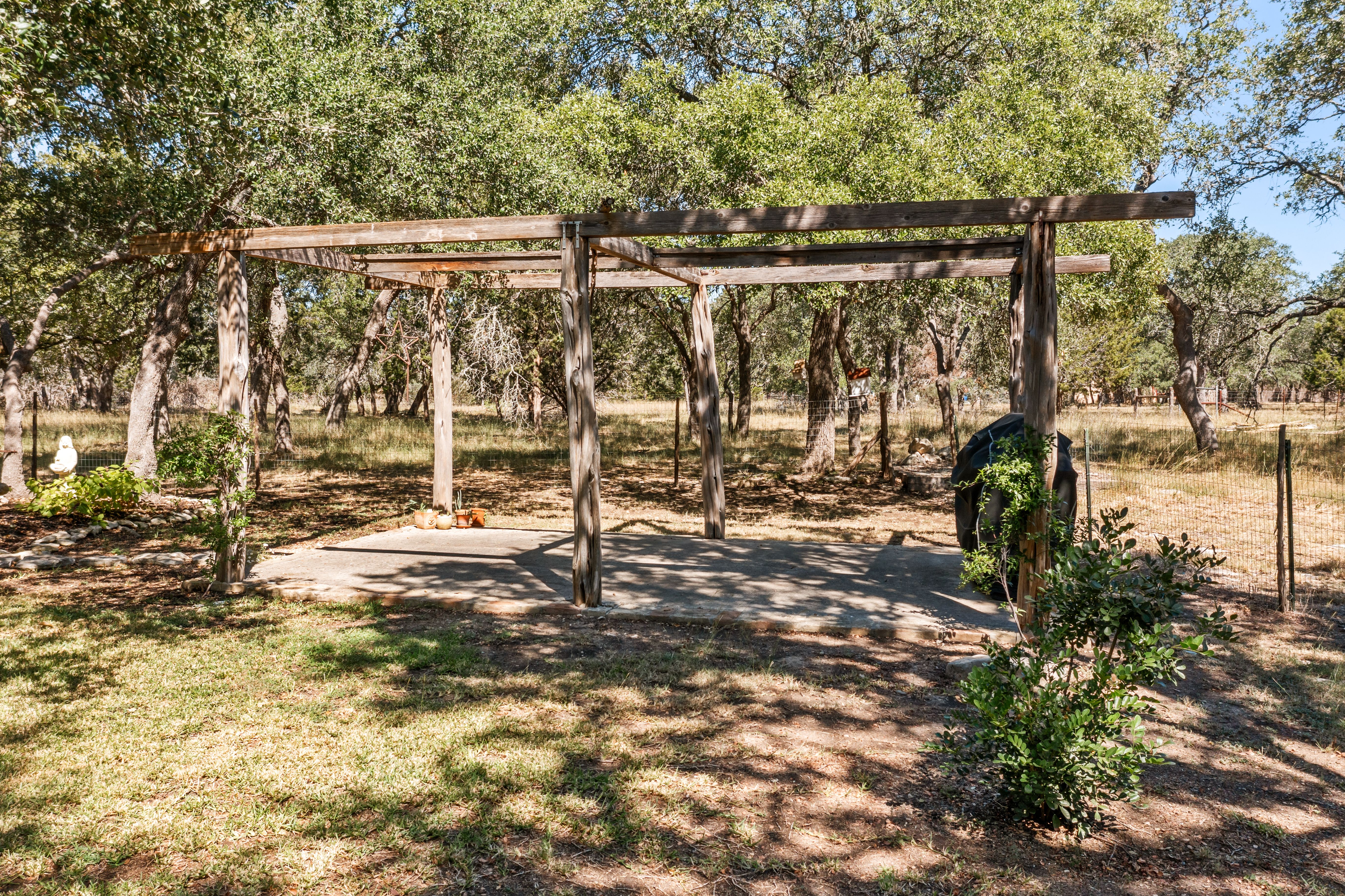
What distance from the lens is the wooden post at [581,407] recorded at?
6406mm

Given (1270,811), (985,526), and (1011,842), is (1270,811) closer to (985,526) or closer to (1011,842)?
(1011,842)

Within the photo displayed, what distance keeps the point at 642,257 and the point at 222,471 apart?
3.91 metres

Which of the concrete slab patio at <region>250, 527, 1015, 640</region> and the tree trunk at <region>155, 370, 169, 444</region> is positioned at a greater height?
the tree trunk at <region>155, 370, 169, 444</region>

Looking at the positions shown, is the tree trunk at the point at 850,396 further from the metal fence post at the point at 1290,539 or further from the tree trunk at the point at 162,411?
the tree trunk at the point at 162,411

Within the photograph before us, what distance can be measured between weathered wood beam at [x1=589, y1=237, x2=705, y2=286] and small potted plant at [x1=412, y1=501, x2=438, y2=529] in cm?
402

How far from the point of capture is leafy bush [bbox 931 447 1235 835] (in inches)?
124

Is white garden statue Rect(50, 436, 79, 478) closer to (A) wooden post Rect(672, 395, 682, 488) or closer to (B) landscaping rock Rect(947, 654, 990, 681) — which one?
(A) wooden post Rect(672, 395, 682, 488)

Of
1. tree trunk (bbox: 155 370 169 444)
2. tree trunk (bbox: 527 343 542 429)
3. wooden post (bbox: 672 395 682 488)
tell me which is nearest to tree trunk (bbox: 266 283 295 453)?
tree trunk (bbox: 155 370 169 444)

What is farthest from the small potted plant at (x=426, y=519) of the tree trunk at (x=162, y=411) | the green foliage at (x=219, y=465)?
the tree trunk at (x=162, y=411)

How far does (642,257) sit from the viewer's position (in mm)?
7637

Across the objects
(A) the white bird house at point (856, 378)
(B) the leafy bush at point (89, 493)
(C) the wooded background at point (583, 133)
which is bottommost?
(B) the leafy bush at point (89, 493)

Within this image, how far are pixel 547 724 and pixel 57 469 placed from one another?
9.50 metres

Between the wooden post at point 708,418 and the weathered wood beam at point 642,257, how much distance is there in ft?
1.11

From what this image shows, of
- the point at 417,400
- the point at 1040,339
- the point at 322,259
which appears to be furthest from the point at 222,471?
the point at 417,400
